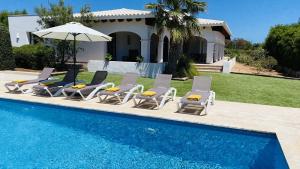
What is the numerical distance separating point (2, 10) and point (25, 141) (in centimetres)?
7853

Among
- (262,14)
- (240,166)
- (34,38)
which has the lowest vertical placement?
(240,166)

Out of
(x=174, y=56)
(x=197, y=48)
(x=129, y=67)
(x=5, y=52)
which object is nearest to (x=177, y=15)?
(x=174, y=56)

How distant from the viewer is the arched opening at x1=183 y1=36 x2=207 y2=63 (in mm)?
30013

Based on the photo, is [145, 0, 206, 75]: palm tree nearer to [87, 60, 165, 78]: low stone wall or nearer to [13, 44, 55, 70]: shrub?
[87, 60, 165, 78]: low stone wall

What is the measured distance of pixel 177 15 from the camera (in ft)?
57.1

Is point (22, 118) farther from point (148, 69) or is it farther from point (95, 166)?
point (148, 69)

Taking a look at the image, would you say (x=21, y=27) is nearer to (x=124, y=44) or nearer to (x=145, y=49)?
(x=124, y=44)

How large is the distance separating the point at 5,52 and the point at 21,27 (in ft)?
17.7

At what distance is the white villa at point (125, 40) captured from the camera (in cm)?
2086

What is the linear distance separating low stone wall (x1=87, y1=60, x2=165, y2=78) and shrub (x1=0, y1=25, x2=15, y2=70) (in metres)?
6.24

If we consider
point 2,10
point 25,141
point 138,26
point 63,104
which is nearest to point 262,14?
point 138,26

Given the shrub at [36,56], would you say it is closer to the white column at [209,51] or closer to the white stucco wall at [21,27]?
the white stucco wall at [21,27]

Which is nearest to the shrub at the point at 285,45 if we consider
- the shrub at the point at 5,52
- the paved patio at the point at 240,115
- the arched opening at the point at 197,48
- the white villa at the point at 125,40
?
the white villa at the point at 125,40

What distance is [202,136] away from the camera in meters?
8.64
